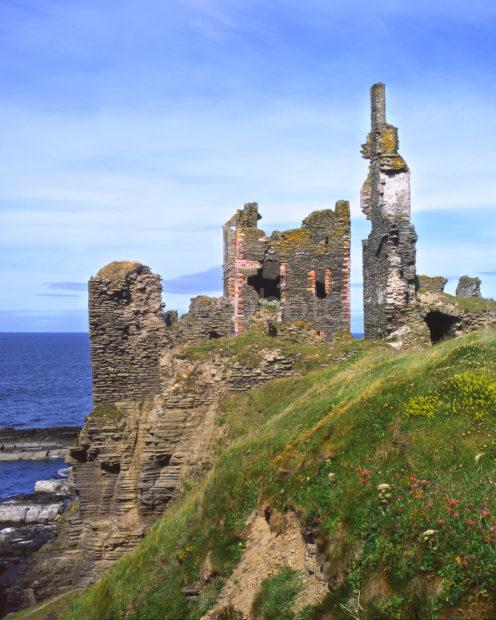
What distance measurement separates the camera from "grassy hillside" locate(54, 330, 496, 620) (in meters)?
9.65

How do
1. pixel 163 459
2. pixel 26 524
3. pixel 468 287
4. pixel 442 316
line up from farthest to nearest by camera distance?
pixel 468 287 < pixel 26 524 < pixel 442 316 < pixel 163 459

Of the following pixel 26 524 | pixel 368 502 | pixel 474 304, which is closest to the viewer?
pixel 368 502

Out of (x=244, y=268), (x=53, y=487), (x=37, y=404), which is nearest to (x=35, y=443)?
(x=53, y=487)

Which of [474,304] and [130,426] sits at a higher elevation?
[474,304]

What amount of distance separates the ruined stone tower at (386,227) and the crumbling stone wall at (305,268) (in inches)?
73.9

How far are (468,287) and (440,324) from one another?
388 inches

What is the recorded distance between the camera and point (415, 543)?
33.0 feet

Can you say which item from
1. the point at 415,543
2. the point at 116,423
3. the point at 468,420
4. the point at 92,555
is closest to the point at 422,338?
the point at 116,423

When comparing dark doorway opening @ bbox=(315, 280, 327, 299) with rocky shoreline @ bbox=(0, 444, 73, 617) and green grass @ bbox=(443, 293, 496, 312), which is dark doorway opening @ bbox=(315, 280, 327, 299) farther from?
rocky shoreline @ bbox=(0, 444, 73, 617)

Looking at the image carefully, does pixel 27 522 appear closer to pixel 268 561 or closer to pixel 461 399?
pixel 268 561

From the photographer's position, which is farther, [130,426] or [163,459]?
[130,426]

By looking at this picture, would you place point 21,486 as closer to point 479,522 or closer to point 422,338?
point 422,338

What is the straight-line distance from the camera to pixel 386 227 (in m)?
33.7

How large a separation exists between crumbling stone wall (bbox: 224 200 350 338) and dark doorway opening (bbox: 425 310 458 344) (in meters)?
4.04
